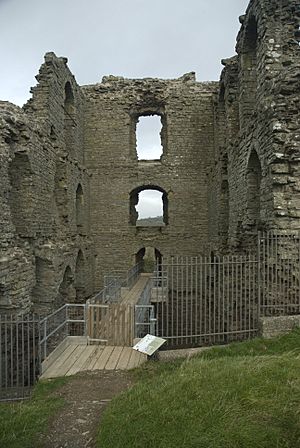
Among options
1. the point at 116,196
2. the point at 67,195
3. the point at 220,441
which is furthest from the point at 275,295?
the point at 116,196

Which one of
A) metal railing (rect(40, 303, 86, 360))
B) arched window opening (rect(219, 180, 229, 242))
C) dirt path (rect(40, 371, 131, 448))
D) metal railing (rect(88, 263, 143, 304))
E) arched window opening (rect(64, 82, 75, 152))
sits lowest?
metal railing (rect(40, 303, 86, 360))

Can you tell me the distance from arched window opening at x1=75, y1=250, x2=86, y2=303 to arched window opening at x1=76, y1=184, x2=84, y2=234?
121 cm

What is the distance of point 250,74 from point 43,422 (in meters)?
11.1

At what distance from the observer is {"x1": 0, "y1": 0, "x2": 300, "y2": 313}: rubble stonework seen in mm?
9727

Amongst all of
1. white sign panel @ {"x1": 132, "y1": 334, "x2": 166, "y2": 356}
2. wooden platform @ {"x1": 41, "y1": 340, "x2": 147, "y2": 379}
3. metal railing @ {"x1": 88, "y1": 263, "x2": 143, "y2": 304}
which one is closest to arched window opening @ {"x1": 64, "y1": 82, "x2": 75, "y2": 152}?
metal railing @ {"x1": 88, "y1": 263, "x2": 143, "y2": 304}

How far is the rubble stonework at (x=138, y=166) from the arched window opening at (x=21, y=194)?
1.2 inches

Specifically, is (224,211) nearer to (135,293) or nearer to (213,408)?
(135,293)

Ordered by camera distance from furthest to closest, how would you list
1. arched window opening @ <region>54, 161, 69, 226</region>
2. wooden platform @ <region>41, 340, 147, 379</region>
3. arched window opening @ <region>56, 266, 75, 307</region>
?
arched window opening @ <region>54, 161, 69, 226</region>, arched window opening @ <region>56, 266, 75, 307</region>, wooden platform @ <region>41, 340, 147, 379</region>

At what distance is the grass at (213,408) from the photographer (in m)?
4.10

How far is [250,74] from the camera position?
40.6 feet

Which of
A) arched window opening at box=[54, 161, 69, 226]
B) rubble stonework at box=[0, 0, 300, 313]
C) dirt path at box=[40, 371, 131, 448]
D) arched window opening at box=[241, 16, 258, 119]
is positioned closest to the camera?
dirt path at box=[40, 371, 131, 448]

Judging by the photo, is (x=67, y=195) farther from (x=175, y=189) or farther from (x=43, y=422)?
(x=43, y=422)

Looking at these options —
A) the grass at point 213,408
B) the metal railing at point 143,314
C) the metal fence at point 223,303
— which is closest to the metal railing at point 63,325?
the metal railing at point 143,314

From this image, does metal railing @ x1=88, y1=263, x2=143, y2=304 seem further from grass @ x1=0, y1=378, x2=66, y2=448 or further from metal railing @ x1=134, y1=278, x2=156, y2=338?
grass @ x1=0, y1=378, x2=66, y2=448
